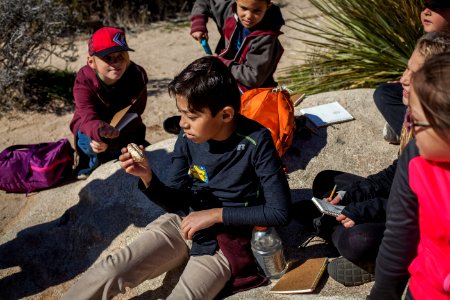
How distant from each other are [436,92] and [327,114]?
249 cm

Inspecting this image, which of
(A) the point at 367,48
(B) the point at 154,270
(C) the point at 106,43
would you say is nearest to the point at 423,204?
(B) the point at 154,270

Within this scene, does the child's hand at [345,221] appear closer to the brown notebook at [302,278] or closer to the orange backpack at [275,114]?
the brown notebook at [302,278]

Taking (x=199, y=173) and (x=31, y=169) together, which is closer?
(x=199, y=173)

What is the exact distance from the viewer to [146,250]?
2789 millimetres

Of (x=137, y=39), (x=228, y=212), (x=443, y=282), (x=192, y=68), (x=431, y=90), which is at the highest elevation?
(x=431, y=90)

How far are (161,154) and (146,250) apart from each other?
1328mm

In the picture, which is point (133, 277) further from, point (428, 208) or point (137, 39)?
point (137, 39)

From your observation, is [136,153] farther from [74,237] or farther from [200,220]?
[74,237]

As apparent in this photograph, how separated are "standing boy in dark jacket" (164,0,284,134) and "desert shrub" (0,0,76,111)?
2519 mm

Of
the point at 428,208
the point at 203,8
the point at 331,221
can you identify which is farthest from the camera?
the point at 203,8

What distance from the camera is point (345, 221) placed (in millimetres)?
2729

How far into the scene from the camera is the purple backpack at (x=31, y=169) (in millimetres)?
4211

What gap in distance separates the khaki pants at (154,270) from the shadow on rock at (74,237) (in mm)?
684

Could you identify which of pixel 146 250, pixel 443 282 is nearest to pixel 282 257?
pixel 146 250
